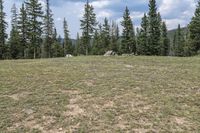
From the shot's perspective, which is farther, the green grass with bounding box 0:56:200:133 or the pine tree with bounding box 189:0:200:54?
the pine tree with bounding box 189:0:200:54

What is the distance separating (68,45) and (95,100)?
2680 inches

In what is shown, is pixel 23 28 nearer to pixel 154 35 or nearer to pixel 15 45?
pixel 15 45

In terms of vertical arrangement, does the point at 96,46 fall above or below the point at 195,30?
below

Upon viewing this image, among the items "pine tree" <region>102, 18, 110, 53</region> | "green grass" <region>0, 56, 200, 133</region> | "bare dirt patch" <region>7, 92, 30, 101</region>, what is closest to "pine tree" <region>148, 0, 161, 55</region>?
"pine tree" <region>102, 18, 110, 53</region>

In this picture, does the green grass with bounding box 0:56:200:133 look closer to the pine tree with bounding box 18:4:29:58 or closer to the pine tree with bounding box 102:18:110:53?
the pine tree with bounding box 18:4:29:58

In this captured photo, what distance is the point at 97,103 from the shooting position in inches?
441

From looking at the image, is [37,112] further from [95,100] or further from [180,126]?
[180,126]

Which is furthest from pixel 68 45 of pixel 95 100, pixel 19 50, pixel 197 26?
pixel 95 100

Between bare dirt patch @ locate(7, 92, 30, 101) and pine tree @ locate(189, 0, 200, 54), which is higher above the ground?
pine tree @ locate(189, 0, 200, 54)

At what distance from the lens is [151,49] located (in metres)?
58.9

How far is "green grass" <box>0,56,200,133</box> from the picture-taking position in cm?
942

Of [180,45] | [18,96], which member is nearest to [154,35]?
[180,45]

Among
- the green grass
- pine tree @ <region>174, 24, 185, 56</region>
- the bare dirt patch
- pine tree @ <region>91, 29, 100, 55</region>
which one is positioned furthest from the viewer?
pine tree @ <region>174, 24, 185, 56</region>

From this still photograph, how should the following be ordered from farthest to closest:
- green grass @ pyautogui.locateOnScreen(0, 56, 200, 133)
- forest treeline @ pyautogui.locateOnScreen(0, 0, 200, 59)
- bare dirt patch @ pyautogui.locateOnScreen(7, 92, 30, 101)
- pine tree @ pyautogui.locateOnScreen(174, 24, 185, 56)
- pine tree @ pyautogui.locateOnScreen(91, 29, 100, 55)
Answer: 1. pine tree @ pyautogui.locateOnScreen(174, 24, 185, 56)
2. pine tree @ pyautogui.locateOnScreen(91, 29, 100, 55)
3. forest treeline @ pyautogui.locateOnScreen(0, 0, 200, 59)
4. bare dirt patch @ pyautogui.locateOnScreen(7, 92, 30, 101)
5. green grass @ pyautogui.locateOnScreen(0, 56, 200, 133)
